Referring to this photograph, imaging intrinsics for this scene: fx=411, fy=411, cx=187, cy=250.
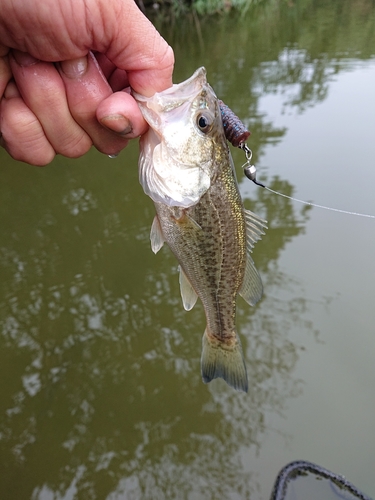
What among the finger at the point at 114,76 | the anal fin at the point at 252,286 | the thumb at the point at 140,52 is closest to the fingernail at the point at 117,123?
the thumb at the point at 140,52

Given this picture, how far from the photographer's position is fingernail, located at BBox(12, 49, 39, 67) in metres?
1.38

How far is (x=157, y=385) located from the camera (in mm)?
3223

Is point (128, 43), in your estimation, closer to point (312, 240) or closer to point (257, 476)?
point (257, 476)

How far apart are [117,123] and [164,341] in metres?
2.44

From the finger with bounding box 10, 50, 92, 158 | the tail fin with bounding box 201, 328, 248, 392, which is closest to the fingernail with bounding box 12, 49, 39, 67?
the finger with bounding box 10, 50, 92, 158

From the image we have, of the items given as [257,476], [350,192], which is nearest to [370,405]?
[257,476]

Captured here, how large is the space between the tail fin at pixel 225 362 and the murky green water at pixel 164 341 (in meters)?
1.14

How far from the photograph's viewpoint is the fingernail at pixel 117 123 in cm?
141

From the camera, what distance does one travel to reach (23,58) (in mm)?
1392

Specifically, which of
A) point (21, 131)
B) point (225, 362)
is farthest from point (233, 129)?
point (225, 362)

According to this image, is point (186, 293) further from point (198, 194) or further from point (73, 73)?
point (73, 73)

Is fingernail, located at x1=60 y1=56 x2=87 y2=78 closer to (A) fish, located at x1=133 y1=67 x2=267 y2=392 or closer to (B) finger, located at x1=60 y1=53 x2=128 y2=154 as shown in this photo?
(B) finger, located at x1=60 y1=53 x2=128 y2=154

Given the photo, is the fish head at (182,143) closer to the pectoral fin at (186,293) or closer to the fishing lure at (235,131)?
the fishing lure at (235,131)

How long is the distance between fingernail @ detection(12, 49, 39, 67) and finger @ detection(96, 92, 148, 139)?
10.2 inches
